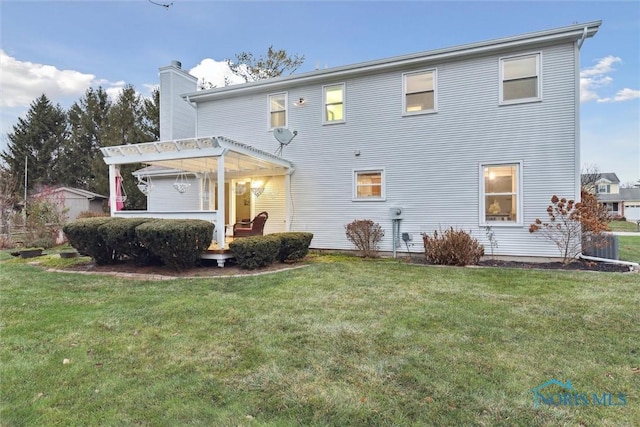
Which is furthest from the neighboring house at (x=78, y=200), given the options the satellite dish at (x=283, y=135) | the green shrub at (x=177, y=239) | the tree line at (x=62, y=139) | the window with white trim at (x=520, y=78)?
the window with white trim at (x=520, y=78)

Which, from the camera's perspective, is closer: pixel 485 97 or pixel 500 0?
pixel 485 97

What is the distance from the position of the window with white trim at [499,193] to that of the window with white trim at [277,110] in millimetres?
6289

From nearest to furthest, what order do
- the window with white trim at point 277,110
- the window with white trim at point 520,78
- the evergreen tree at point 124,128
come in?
1. the window with white trim at point 520,78
2. the window with white trim at point 277,110
3. the evergreen tree at point 124,128

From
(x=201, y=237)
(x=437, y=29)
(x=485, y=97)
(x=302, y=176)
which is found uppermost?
(x=437, y=29)

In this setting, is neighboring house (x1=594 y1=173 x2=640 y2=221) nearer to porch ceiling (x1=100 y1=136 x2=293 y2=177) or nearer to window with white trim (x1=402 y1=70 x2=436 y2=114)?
window with white trim (x1=402 y1=70 x2=436 y2=114)

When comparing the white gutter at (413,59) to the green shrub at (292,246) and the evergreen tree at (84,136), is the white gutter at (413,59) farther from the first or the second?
the evergreen tree at (84,136)

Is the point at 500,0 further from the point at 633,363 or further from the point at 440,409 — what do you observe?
the point at 440,409

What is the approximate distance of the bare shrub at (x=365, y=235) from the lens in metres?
9.49

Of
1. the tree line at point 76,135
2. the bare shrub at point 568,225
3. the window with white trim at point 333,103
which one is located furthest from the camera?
the tree line at point 76,135

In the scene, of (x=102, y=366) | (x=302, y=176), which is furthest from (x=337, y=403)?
(x=302, y=176)

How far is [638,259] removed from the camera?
8.86 m

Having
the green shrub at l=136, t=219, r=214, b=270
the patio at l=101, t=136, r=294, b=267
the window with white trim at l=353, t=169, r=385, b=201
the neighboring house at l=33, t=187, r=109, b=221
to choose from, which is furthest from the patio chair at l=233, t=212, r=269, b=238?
the neighboring house at l=33, t=187, r=109, b=221

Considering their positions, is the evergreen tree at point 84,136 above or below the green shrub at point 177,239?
above

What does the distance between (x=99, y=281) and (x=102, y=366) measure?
13.1 ft
